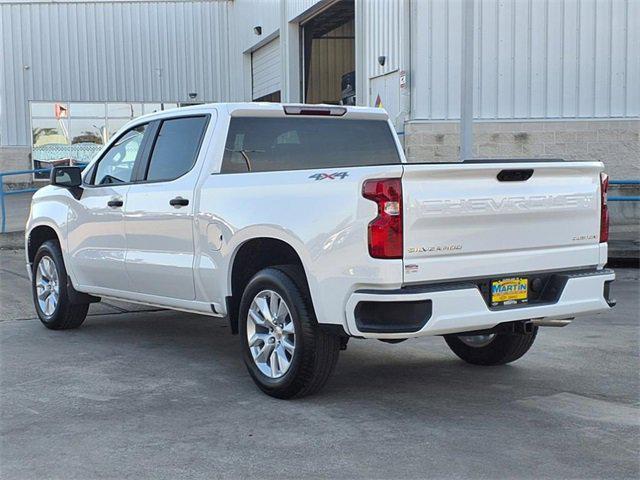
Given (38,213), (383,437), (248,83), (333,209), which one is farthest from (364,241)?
(248,83)

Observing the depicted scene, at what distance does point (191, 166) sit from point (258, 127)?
1.92ft

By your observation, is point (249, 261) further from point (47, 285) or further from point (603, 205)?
point (47, 285)

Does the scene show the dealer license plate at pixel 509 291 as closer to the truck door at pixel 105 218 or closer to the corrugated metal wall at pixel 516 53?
the truck door at pixel 105 218

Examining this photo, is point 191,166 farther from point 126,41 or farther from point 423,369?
point 126,41

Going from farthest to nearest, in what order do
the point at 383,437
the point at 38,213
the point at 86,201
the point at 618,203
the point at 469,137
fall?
1. the point at 618,203
2. the point at 469,137
3. the point at 38,213
4. the point at 86,201
5. the point at 383,437

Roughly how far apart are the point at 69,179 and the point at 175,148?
1413 mm

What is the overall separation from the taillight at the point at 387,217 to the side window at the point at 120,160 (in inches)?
116

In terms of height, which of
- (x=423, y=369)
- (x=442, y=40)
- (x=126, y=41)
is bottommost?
(x=423, y=369)

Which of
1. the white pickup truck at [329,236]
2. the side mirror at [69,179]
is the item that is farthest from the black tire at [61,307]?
the side mirror at [69,179]

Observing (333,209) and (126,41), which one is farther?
(126,41)

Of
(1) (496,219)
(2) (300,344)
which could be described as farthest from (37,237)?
(1) (496,219)

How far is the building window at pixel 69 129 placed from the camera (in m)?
28.5

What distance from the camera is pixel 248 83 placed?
2914 centimetres

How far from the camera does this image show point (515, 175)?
5047 mm
